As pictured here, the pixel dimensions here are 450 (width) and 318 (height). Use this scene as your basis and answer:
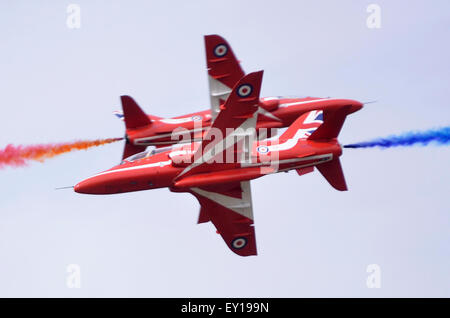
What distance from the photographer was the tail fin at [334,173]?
39469mm

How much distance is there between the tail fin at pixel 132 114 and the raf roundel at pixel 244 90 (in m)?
8.12

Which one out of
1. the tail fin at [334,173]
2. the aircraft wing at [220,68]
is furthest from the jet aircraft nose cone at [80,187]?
the tail fin at [334,173]

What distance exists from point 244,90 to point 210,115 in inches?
295

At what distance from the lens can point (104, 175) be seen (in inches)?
1506

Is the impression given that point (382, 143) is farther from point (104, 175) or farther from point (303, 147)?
point (104, 175)

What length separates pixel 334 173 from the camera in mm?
39625

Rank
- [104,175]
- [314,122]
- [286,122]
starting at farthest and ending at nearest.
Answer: [286,122] → [314,122] → [104,175]

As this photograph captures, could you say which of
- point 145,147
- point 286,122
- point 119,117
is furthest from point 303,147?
point 119,117

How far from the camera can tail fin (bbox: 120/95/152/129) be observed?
4294 centimetres

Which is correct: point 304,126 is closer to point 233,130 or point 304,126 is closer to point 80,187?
point 233,130

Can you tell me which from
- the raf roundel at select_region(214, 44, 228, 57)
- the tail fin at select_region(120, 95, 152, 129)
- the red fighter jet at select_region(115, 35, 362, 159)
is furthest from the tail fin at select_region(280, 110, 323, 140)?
the tail fin at select_region(120, 95, 152, 129)

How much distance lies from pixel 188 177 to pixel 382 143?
351 inches

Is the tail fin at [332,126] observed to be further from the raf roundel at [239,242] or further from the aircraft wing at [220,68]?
the aircraft wing at [220,68]

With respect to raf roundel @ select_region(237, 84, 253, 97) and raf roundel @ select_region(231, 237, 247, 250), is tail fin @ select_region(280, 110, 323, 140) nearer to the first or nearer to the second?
raf roundel @ select_region(237, 84, 253, 97)
